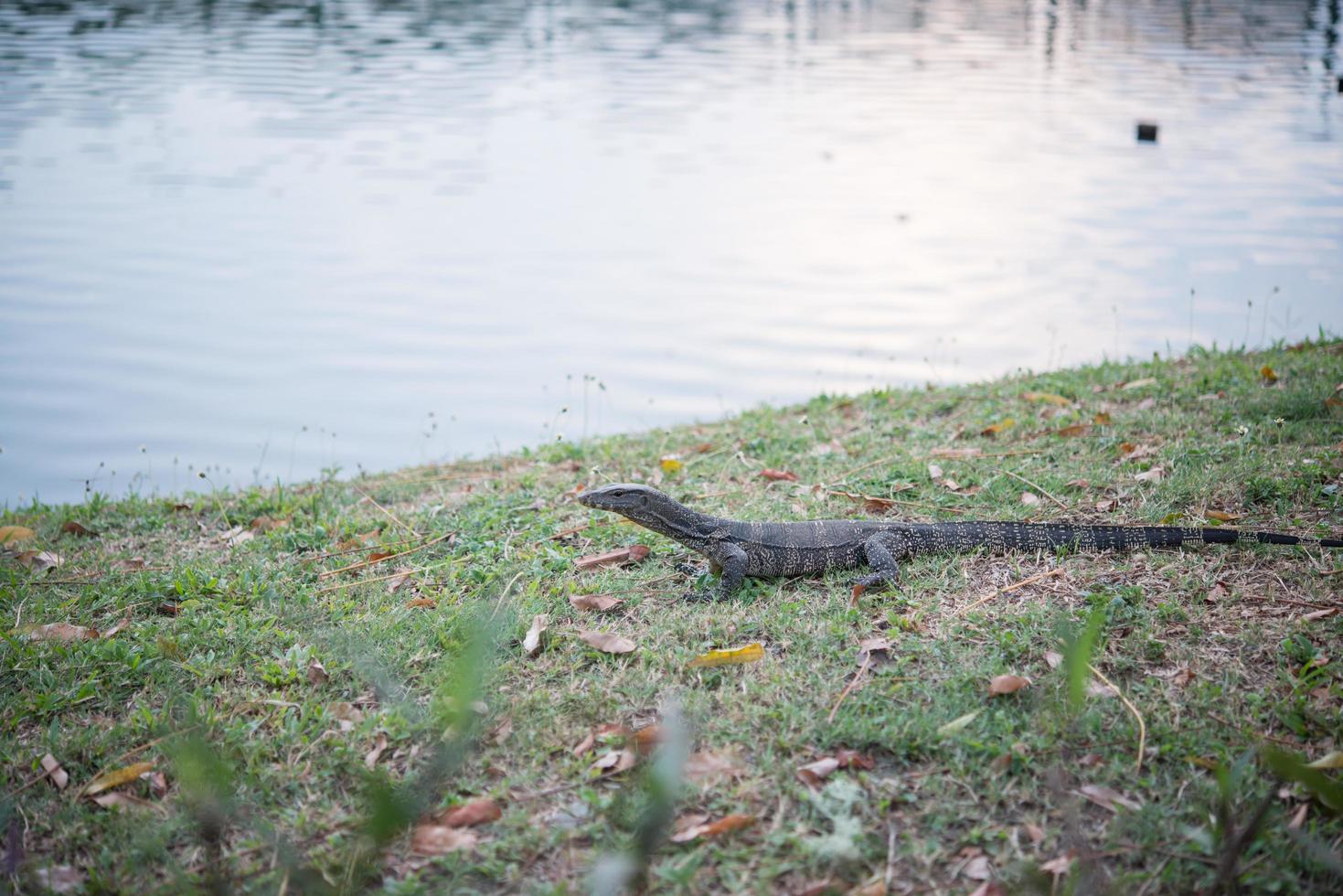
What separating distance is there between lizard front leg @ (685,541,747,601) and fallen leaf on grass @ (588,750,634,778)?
129 centimetres

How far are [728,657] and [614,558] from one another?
1.26 metres

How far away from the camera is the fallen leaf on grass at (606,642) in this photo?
4.32 meters

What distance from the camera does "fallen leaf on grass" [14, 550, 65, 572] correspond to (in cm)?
563

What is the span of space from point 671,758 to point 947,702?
8.77ft

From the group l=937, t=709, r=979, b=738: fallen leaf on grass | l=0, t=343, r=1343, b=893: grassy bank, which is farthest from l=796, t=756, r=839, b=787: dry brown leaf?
l=937, t=709, r=979, b=738: fallen leaf on grass

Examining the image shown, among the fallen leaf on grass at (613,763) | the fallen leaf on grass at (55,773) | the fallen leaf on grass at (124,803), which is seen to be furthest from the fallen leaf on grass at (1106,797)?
the fallen leaf on grass at (55,773)

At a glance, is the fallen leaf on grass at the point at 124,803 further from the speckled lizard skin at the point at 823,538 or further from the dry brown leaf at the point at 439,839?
the speckled lizard skin at the point at 823,538

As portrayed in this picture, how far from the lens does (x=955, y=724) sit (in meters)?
3.67

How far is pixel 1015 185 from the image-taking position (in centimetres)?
1764

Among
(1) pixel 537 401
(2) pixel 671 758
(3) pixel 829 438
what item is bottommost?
(1) pixel 537 401

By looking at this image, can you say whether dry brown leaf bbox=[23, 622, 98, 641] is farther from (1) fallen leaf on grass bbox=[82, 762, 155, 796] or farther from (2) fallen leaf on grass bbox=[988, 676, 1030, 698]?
(2) fallen leaf on grass bbox=[988, 676, 1030, 698]

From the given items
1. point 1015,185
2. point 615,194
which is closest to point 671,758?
point 615,194

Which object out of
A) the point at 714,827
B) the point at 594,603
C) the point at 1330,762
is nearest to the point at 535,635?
the point at 594,603

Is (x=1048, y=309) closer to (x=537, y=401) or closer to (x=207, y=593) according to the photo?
(x=537, y=401)
